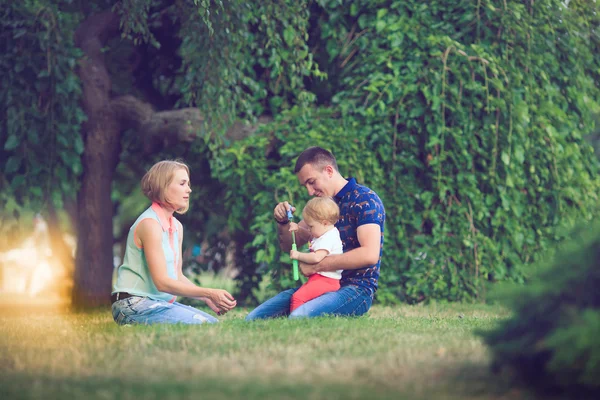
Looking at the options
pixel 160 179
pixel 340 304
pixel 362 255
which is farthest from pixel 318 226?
pixel 160 179

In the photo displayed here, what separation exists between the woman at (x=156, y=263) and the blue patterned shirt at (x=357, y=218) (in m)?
1.10

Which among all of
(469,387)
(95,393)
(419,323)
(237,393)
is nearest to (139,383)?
(95,393)

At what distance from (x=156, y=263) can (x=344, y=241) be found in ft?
4.68

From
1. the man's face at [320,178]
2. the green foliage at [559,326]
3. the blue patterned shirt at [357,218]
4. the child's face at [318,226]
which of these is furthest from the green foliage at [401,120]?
the green foliage at [559,326]

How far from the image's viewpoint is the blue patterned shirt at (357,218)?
529cm

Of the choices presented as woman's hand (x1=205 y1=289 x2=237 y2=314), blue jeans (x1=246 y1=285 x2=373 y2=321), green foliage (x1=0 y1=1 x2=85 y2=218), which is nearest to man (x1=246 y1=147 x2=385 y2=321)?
blue jeans (x1=246 y1=285 x2=373 y2=321)

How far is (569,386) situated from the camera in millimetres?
2695

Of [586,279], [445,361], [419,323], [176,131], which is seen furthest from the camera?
[176,131]

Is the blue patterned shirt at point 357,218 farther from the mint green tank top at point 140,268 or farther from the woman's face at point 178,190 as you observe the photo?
the mint green tank top at point 140,268

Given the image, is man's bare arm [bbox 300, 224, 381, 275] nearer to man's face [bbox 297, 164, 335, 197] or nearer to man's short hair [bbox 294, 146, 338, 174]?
man's face [bbox 297, 164, 335, 197]

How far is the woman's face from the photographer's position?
5168 millimetres

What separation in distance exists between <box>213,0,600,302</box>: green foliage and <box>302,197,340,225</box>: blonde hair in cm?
Result: 215

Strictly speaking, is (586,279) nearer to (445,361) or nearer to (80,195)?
(445,361)

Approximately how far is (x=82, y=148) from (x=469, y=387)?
240 inches
